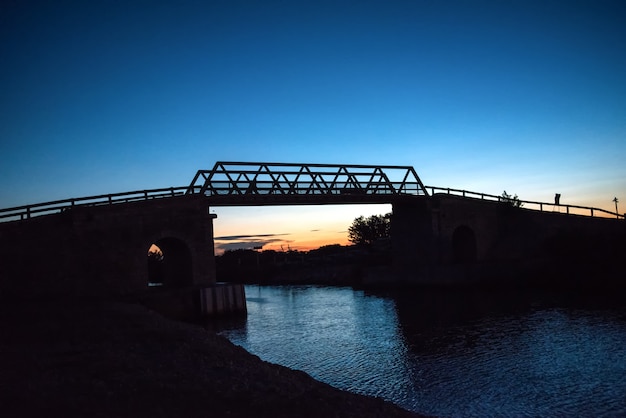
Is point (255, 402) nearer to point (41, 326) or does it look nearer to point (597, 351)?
point (41, 326)

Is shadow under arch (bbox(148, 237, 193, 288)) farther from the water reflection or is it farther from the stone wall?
the water reflection

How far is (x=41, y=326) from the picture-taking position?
1566 centimetres

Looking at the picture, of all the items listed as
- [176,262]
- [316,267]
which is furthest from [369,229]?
[176,262]

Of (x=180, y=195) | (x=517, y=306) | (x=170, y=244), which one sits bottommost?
(x=517, y=306)

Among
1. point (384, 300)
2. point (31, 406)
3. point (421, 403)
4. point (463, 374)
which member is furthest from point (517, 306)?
point (31, 406)

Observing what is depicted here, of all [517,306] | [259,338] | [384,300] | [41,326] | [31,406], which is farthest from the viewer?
[384,300]

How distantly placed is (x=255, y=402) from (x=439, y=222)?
33.7 meters

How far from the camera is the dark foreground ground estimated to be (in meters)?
7.96

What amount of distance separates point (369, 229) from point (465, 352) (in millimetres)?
64864

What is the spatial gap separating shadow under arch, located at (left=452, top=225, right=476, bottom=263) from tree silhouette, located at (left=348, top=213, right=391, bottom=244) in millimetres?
33935

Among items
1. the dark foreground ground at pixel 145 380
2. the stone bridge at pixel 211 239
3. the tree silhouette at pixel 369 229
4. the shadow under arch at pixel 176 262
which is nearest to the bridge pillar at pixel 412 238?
the stone bridge at pixel 211 239

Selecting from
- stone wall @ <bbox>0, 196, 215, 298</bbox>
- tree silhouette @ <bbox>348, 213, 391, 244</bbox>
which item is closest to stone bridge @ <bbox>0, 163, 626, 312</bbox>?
stone wall @ <bbox>0, 196, 215, 298</bbox>

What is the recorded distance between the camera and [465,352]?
1761cm

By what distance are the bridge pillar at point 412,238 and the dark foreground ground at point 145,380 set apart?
27.8m
